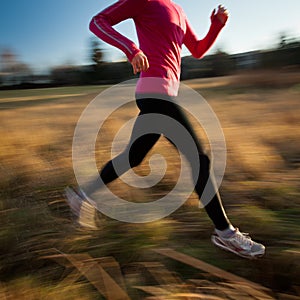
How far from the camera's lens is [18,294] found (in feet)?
5.10

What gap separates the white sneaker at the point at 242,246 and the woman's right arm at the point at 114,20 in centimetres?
96

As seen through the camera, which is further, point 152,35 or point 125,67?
point 125,67

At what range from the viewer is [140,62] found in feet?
5.48

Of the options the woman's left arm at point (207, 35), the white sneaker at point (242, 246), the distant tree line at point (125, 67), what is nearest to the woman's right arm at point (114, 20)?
the woman's left arm at point (207, 35)

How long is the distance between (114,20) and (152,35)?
0.18 meters

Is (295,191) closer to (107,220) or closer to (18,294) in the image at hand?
(107,220)

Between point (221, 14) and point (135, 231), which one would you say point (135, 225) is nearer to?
point (135, 231)

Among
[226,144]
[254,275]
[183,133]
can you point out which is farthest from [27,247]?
[226,144]

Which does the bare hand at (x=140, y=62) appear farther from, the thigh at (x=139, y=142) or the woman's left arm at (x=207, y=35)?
the woman's left arm at (x=207, y=35)

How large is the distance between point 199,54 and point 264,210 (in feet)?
3.10

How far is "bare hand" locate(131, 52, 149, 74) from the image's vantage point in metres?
1.67

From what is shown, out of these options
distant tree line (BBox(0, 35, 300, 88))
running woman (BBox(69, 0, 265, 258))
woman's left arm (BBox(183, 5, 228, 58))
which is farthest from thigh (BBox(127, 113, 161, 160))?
distant tree line (BBox(0, 35, 300, 88))

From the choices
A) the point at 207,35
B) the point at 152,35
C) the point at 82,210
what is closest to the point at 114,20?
the point at 152,35

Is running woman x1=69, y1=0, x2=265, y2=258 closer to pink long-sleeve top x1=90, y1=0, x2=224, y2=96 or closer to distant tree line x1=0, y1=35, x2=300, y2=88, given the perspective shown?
pink long-sleeve top x1=90, y1=0, x2=224, y2=96
